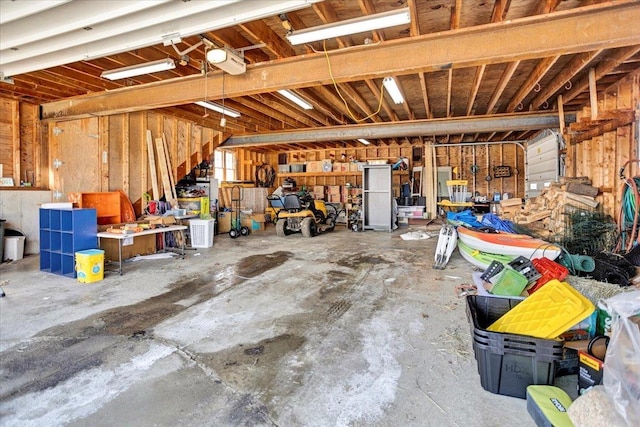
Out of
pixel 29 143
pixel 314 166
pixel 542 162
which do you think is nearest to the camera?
pixel 29 143

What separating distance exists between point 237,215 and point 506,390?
757 cm

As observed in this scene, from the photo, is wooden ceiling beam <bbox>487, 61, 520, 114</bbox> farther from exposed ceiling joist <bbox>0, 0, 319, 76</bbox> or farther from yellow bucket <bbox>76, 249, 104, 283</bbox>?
yellow bucket <bbox>76, 249, 104, 283</bbox>

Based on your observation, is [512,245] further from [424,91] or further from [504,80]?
→ [424,91]

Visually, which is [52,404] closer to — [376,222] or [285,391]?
[285,391]

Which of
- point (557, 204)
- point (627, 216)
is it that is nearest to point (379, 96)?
point (557, 204)

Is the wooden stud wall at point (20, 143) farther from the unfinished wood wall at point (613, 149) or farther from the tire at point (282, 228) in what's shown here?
the unfinished wood wall at point (613, 149)

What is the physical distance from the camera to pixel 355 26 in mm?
3391

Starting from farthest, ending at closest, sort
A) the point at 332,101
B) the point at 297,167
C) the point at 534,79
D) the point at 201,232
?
the point at 297,167 → the point at 201,232 → the point at 332,101 → the point at 534,79

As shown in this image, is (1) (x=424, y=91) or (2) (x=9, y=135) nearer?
(1) (x=424, y=91)

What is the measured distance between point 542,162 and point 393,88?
514 centimetres

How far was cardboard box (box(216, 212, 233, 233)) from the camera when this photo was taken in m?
8.81

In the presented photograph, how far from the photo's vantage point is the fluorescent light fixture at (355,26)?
320cm

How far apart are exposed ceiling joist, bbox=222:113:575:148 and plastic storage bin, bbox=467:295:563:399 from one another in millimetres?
6782

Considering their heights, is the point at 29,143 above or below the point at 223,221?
above
